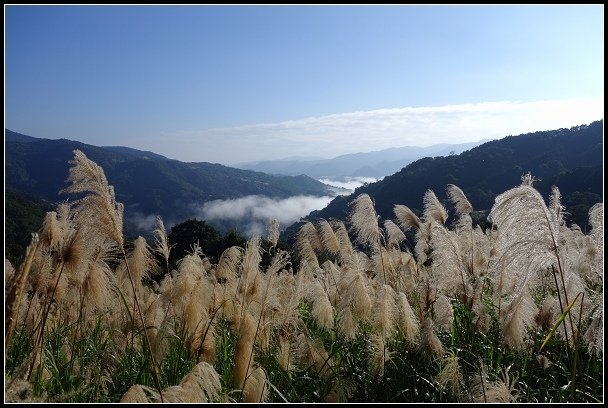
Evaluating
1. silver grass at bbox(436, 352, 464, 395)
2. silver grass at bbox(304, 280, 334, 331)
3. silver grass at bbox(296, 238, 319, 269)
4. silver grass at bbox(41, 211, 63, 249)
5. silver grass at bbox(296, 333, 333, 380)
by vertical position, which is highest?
silver grass at bbox(41, 211, 63, 249)

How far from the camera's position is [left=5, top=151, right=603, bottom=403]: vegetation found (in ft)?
8.50

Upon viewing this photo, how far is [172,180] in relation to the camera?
198m

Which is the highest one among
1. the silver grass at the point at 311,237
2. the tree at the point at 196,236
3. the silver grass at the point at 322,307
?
the silver grass at the point at 311,237

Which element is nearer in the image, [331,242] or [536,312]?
[536,312]

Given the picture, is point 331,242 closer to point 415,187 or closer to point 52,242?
point 52,242

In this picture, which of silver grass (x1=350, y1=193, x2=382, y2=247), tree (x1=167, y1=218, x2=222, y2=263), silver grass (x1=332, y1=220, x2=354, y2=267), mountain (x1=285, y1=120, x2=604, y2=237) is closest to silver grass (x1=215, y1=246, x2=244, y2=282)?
silver grass (x1=350, y1=193, x2=382, y2=247)

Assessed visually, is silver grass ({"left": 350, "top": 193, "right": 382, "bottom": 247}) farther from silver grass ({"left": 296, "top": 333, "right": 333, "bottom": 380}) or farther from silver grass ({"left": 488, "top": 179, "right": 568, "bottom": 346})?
silver grass ({"left": 488, "top": 179, "right": 568, "bottom": 346})

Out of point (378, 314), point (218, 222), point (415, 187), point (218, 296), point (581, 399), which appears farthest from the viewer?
point (218, 222)

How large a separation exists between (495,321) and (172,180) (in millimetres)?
203595

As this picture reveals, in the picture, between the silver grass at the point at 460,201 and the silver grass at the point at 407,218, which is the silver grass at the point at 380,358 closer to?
the silver grass at the point at 407,218

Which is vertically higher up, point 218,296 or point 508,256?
point 508,256

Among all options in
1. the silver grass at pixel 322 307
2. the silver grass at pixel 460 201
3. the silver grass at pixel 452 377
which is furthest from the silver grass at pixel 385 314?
the silver grass at pixel 460 201

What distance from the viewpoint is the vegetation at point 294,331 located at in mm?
2592

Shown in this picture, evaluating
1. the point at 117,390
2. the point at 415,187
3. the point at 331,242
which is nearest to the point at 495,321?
the point at 331,242
